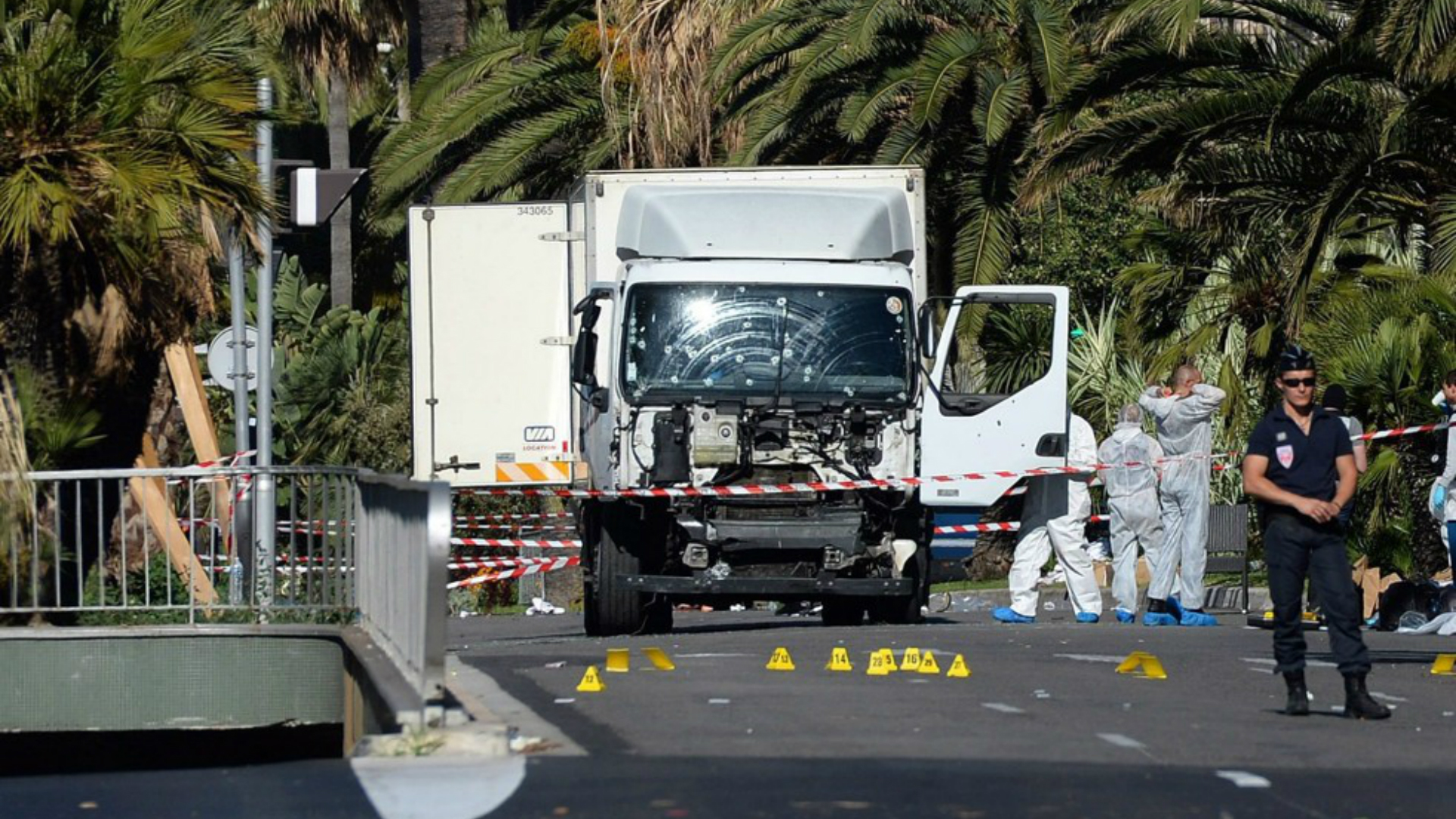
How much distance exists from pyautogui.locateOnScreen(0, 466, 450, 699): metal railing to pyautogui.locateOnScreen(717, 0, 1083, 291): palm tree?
1005 cm

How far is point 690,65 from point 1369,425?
8536 mm

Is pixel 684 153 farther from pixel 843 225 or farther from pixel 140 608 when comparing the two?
pixel 140 608

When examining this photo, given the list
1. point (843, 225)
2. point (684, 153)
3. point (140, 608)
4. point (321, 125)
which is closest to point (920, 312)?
point (843, 225)

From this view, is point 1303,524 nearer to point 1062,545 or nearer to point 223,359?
point 1062,545

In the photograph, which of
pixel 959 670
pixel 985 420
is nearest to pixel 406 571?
pixel 959 670

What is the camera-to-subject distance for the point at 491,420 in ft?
61.7

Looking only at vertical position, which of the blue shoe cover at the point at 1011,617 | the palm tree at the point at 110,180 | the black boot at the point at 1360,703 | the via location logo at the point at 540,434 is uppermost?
the palm tree at the point at 110,180

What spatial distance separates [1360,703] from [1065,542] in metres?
8.04

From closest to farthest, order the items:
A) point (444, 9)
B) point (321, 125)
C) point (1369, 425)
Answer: point (1369, 425) < point (444, 9) < point (321, 125)

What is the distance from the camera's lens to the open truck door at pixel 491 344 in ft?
60.0

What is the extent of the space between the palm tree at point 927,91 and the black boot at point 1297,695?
485 inches

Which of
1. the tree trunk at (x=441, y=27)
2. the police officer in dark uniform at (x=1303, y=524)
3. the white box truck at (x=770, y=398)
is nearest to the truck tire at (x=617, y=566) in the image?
the white box truck at (x=770, y=398)

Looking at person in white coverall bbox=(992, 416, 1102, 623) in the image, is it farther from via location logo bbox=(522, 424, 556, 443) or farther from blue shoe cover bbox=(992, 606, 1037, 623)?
via location logo bbox=(522, 424, 556, 443)

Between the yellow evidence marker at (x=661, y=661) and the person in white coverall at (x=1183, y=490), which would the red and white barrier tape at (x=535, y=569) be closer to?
the person in white coverall at (x=1183, y=490)
